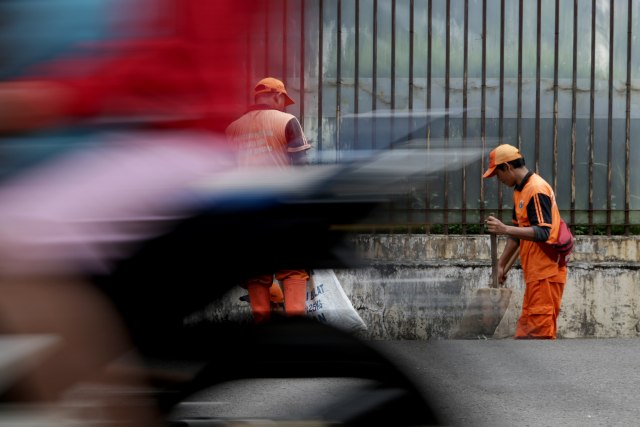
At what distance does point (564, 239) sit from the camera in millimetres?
7531

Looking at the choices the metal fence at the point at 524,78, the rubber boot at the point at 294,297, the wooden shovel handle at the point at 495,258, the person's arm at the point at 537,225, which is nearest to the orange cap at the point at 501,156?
the person's arm at the point at 537,225

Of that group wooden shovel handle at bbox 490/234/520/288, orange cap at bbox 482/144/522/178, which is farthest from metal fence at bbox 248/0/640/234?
orange cap at bbox 482/144/522/178

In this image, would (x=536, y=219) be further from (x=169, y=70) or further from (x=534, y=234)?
(x=169, y=70)

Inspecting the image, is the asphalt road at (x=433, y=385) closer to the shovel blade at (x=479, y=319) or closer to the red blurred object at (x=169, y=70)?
the shovel blade at (x=479, y=319)

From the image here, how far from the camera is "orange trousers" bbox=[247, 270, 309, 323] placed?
1799 mm

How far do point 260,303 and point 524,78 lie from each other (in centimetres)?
772

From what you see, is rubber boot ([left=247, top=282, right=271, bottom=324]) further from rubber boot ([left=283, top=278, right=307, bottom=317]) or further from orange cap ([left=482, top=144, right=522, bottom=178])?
orange cap ([left=482, top=144, right=522, bottom=178])

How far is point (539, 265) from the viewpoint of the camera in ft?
24.8

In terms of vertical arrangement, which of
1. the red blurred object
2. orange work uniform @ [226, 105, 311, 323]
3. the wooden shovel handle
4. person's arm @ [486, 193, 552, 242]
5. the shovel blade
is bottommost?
the wooden shovel handle

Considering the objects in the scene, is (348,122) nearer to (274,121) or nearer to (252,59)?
(252,59)

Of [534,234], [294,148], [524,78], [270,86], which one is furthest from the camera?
[524,78]

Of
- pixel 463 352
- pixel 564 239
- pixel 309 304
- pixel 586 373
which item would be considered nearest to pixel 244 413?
pixel 309 304

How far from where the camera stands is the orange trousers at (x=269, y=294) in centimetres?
180

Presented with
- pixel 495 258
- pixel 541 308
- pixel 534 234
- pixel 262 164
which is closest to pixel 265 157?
pixel 262 164
